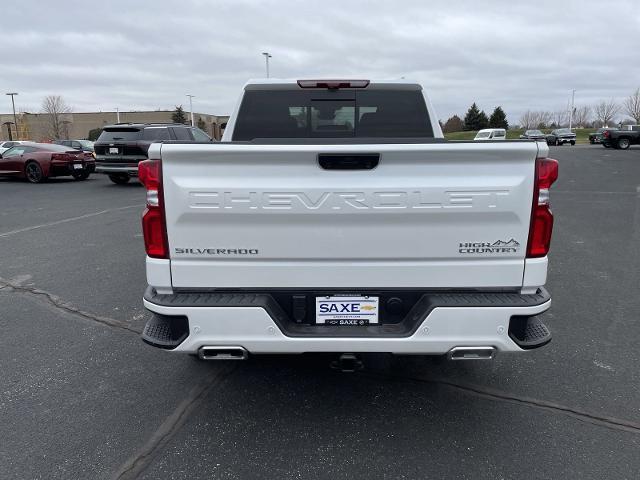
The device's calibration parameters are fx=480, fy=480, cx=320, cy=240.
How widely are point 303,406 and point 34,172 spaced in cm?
1785

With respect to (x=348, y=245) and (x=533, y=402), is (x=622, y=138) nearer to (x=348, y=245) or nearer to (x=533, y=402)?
(x=533, y=402)

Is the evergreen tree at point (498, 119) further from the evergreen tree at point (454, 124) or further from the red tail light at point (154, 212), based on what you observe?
the red tail light at point (154, 212)

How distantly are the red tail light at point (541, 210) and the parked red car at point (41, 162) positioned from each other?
18163mm

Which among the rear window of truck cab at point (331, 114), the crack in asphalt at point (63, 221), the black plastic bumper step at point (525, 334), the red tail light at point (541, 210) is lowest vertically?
the crack in asphalt at point (63, 221)

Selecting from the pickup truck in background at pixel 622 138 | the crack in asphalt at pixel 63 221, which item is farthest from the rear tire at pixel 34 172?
the pickup truck in background at pixel 622 138

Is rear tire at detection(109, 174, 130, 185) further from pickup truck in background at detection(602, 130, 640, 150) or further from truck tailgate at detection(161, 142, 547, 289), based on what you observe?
pickup truck in background at detection(602, 130, 640, 150)

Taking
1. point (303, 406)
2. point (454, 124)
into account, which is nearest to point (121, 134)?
point (303, 406)

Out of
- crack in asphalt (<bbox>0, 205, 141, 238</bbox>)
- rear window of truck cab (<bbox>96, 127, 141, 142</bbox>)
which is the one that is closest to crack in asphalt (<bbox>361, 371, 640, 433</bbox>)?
crack in asphalt (<bbox>0, 205, 141, 238</bbox>)

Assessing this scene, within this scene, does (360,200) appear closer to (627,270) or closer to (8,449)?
(8,449)

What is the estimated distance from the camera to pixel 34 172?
17.3 meters

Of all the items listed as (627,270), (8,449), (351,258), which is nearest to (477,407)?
(351,258)

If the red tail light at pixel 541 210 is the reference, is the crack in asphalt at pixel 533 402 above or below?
below

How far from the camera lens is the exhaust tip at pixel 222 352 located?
262 cm

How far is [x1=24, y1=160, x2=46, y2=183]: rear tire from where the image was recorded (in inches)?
677
